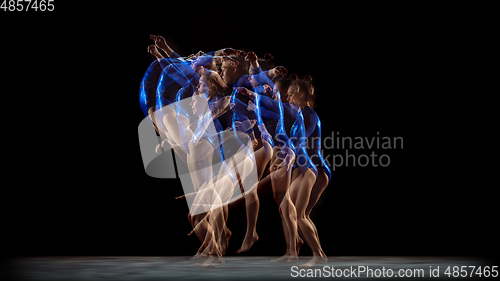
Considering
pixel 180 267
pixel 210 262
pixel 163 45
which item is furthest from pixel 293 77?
pixel 180 267

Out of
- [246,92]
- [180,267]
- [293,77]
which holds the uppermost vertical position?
[293,77]

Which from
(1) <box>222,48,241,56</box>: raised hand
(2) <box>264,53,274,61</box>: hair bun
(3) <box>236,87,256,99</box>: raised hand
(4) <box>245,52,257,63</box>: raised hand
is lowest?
(3) <box>236,87,256,99</box>: raised hand

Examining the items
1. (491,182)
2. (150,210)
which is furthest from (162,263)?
(491,182)

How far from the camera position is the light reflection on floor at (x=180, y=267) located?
343 cm

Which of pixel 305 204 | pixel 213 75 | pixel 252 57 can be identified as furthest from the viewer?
pixel 213 75

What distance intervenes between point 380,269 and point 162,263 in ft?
5.85

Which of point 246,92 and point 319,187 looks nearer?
point 319,187

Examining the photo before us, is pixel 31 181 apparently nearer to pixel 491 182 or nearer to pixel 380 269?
pixel 380 269

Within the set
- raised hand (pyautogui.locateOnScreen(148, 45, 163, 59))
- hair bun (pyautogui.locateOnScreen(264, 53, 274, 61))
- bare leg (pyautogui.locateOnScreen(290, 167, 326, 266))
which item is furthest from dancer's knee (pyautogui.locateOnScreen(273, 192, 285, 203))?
raised hand (pyautogui.locateOnScreen(148, 45, 163, 59))

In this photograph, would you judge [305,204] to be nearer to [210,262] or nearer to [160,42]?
[210,262]

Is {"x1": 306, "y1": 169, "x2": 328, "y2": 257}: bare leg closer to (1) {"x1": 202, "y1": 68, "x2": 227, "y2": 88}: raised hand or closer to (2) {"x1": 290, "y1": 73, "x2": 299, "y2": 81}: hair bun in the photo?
(2) {"x1": 290, "y1": 73, "x2": 299, "y2": 81}: hair bun

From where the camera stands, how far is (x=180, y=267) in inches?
157

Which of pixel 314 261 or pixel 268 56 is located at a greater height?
pixel 268 56

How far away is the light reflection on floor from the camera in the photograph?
3.43 metres
